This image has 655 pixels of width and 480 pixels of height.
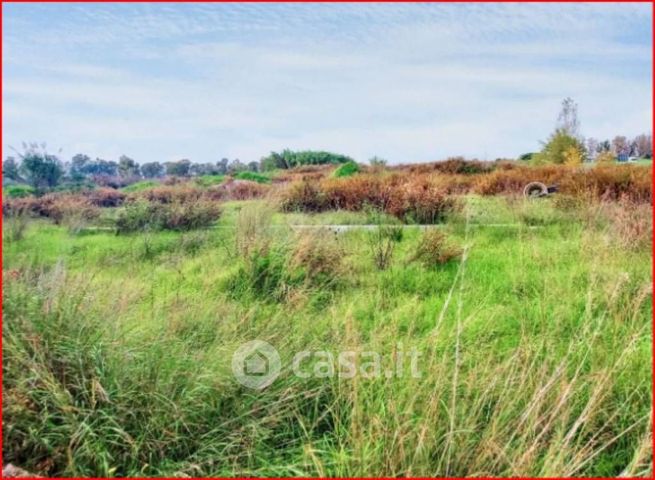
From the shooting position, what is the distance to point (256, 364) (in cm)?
Answer: 314

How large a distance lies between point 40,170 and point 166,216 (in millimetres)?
7299

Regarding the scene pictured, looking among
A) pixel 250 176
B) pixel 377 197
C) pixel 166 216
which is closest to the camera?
pixel 166 216

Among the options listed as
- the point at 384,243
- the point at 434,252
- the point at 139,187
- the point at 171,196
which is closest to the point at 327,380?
the point at 434,252

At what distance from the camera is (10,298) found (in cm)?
282

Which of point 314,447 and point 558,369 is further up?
point 558,369

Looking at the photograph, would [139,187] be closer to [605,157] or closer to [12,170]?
[12,170]

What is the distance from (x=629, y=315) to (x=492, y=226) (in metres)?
4.19

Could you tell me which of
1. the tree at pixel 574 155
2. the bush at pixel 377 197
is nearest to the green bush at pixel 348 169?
the bush at pixel 377 197

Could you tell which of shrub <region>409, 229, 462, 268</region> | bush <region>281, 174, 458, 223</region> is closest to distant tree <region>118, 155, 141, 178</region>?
bush <region>281, 174, 458, 223</region>

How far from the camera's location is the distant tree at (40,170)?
45.9 feet

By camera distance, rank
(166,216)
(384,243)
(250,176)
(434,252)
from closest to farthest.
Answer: (434,252)
(384,243)
(166,216)
(250,176)

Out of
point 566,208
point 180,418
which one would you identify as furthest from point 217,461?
point 566,208

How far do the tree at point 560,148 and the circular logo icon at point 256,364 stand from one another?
12.0m

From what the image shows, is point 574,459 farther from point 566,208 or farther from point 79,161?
point 79,161
